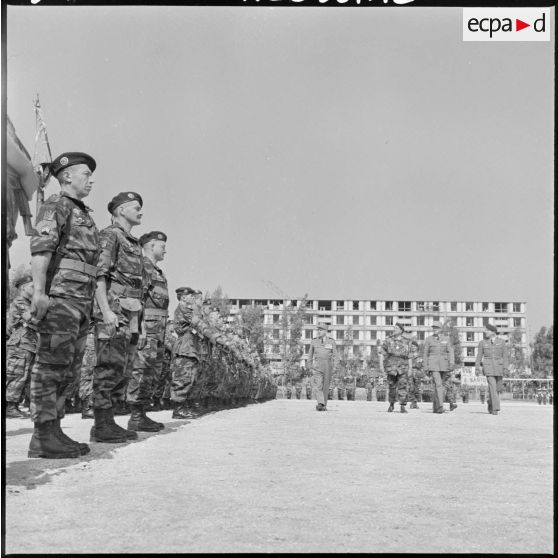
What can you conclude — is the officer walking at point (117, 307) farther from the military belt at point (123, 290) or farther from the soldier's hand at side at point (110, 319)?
the soldier's hand at side at point (110, 319)

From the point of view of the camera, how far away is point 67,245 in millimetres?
5211

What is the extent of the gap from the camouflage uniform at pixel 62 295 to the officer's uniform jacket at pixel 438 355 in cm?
997

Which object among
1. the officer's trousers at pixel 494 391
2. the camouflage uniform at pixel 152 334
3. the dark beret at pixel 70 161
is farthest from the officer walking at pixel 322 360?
the dark beret at pixel 70 161

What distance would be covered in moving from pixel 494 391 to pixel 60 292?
9.70m

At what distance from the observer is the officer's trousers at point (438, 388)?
13600 millimetres

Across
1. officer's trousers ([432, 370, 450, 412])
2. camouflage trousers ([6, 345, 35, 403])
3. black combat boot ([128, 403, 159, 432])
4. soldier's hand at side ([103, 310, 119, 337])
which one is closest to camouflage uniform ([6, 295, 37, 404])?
camouflage trousers ([6, 345, 35, 403])

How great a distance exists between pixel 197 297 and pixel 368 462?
587 cm

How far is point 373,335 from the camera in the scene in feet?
156

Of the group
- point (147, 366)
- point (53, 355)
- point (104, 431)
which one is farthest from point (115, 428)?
point (147, 366)

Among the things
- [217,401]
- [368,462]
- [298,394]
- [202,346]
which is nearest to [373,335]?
[298,394]

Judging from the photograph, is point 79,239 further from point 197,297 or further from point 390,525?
point 197,297

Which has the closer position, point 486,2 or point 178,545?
point 178,545

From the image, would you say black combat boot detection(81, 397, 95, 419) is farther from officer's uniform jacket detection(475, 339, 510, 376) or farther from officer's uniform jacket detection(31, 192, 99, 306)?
officer's uniform jacket detection(475, 339, 510, 376)

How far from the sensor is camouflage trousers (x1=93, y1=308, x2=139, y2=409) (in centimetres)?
622
